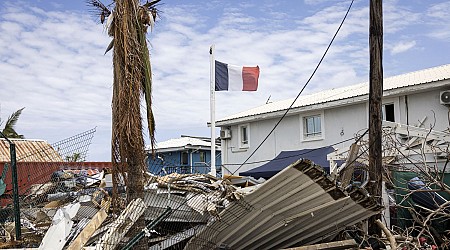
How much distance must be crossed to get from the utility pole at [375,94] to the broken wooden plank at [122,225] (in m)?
3.45

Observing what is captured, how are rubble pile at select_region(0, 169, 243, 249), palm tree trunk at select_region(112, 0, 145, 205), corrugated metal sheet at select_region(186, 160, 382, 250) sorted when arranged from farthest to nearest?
1. palm tree trunk at select_region(112, 0, 145, 205)
2. rubble pile at select_region(0, 169, 243, 249)
3. corrugated metal sheet at select_region(186, 160, 382, 250)

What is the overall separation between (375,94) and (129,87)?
388 centimetres

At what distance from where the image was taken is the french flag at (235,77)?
52.7ft

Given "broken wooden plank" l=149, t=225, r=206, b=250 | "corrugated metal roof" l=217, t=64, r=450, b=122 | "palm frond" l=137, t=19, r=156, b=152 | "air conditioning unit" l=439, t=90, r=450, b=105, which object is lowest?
"broken wooden plank" l=149, t=225, r=206, b=250

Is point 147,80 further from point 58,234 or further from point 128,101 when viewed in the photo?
point 58,234

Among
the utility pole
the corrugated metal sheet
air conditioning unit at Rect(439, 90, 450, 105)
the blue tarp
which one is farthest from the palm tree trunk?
air conditioning unit at Rect(439, 90, 450, 105)

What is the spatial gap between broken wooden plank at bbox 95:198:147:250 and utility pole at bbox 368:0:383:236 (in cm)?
345

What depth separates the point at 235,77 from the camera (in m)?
16.3

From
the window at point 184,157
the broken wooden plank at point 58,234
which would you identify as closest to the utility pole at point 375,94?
the broken wooden plank at point 58,234

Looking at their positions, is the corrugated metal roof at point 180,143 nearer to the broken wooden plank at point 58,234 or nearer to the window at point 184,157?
the window at point 184,157

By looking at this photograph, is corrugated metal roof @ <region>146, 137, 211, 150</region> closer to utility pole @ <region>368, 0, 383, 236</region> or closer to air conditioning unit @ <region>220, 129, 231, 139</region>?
air conditioning unit @ <region>220, 129, 231, 139</region>

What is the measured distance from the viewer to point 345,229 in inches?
276

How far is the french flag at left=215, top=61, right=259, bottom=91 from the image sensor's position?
16062 mm

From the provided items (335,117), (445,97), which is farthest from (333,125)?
(445,97)
